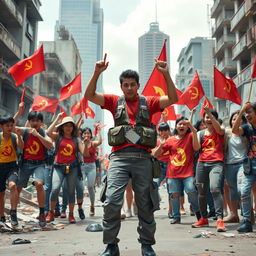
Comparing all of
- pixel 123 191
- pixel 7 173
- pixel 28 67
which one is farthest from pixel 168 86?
pixel 28 67

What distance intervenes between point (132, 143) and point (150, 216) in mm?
733

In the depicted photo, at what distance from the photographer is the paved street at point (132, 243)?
3541mm

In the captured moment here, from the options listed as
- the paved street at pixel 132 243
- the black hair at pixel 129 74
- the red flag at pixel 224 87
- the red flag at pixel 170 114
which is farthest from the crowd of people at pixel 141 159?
the red flag at pixel 170 114

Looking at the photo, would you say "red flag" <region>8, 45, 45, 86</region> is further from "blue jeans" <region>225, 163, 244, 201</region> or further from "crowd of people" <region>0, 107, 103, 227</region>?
"blue jeans" <region>225, 163, 244, 201</region>

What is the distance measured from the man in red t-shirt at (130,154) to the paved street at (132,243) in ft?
1.29

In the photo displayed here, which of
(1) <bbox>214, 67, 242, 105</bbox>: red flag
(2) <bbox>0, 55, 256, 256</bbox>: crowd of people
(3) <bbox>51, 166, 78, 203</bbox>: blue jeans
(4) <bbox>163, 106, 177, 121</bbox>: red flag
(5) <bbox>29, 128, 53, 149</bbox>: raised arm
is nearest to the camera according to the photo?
(2) <bbox>0, 55, 256, 256</bbox>: crowd of people

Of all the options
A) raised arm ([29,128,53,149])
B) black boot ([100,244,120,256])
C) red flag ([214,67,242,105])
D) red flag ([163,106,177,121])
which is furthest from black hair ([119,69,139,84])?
red flag ([163,106,177,121])

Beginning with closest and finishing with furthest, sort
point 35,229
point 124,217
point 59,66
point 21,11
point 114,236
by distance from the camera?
point 114,236, point 35,229, point 124,217, point 21,11, point 59,66

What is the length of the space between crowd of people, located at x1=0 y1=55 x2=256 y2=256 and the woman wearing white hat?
2 centimetres

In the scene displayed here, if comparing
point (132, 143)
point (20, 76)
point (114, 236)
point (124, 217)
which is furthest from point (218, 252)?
point (20, 76)

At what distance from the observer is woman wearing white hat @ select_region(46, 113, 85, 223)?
626cm

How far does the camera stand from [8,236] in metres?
4.82

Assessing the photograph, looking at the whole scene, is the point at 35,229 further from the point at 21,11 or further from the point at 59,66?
the point at 59,66

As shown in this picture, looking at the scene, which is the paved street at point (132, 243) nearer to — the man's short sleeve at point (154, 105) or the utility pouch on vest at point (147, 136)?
the utility pouch on vest at point (147, 136)
